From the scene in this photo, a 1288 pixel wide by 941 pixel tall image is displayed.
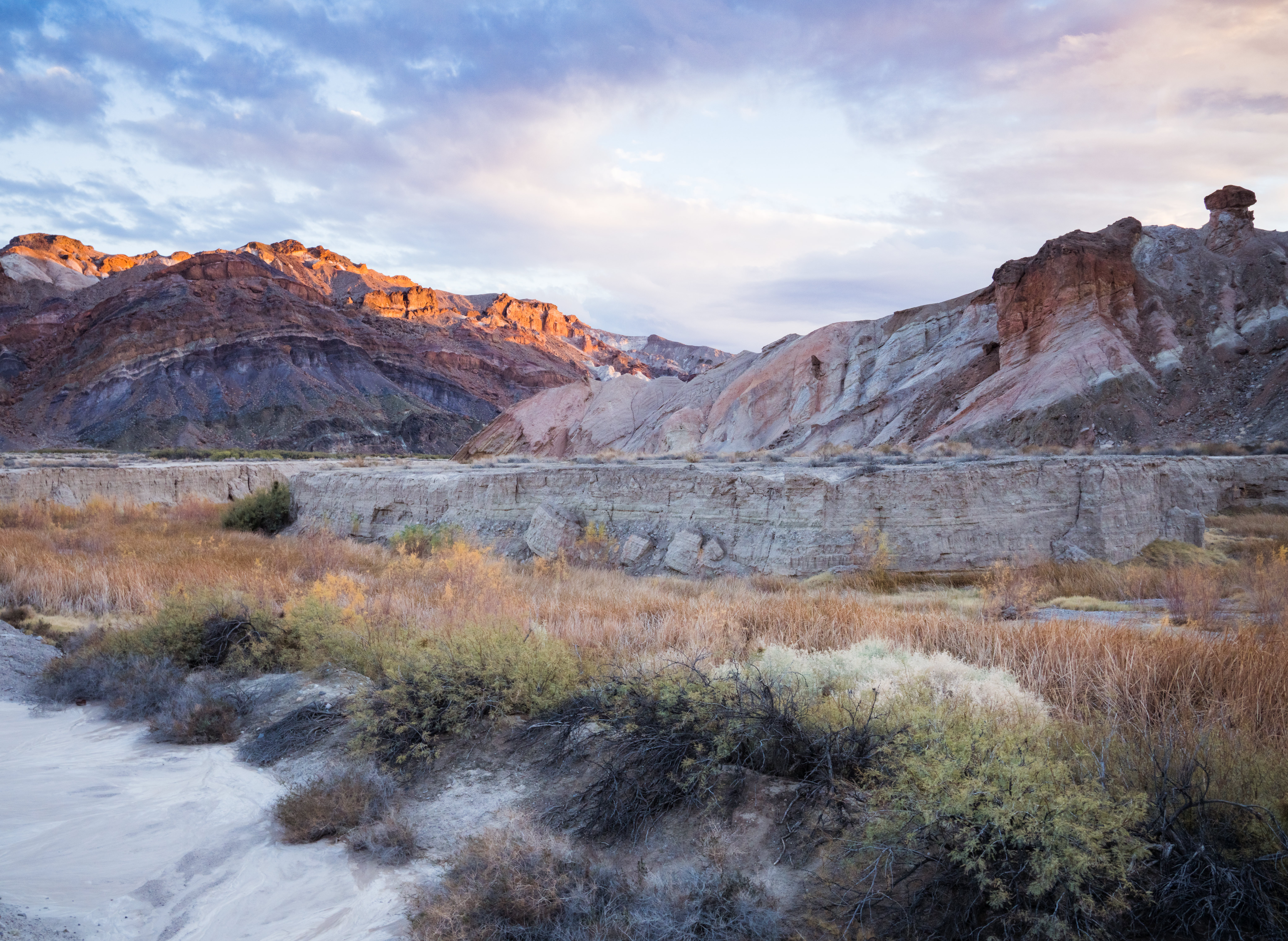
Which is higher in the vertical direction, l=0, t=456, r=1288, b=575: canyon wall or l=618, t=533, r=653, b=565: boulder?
l=0, t=456, r=1288, b=575: canyon wall

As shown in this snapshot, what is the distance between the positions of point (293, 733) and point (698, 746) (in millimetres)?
3627

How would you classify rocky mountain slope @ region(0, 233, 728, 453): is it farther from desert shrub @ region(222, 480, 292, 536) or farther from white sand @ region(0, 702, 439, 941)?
white sand @ region(0, 702, 439, 941)

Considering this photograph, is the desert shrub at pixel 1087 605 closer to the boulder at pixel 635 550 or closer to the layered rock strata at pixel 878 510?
the layered rock strata at pixel 878 510

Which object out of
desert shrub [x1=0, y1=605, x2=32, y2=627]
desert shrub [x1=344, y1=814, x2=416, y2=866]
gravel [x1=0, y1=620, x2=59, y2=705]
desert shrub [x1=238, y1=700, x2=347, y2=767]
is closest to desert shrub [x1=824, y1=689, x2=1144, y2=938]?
desert shrub [x1=344, y1=814, x2=416, y2=866]

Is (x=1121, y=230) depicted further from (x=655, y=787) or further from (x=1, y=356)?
(x=1, y=356)

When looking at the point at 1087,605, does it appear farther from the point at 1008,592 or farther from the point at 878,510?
the point at 878,510

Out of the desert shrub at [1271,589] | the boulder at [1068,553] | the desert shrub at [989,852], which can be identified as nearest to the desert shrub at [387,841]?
the desert shrub at [989,852]

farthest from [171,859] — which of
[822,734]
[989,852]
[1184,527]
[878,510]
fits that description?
[1184,527]

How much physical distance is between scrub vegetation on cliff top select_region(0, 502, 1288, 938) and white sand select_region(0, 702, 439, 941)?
0.98ft

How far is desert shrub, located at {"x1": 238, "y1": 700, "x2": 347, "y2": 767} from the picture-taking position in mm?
5543

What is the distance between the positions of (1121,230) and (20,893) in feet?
124

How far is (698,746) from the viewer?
4.13m

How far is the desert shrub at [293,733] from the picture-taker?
554 cm

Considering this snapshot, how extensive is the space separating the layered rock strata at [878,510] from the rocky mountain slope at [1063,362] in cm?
837
